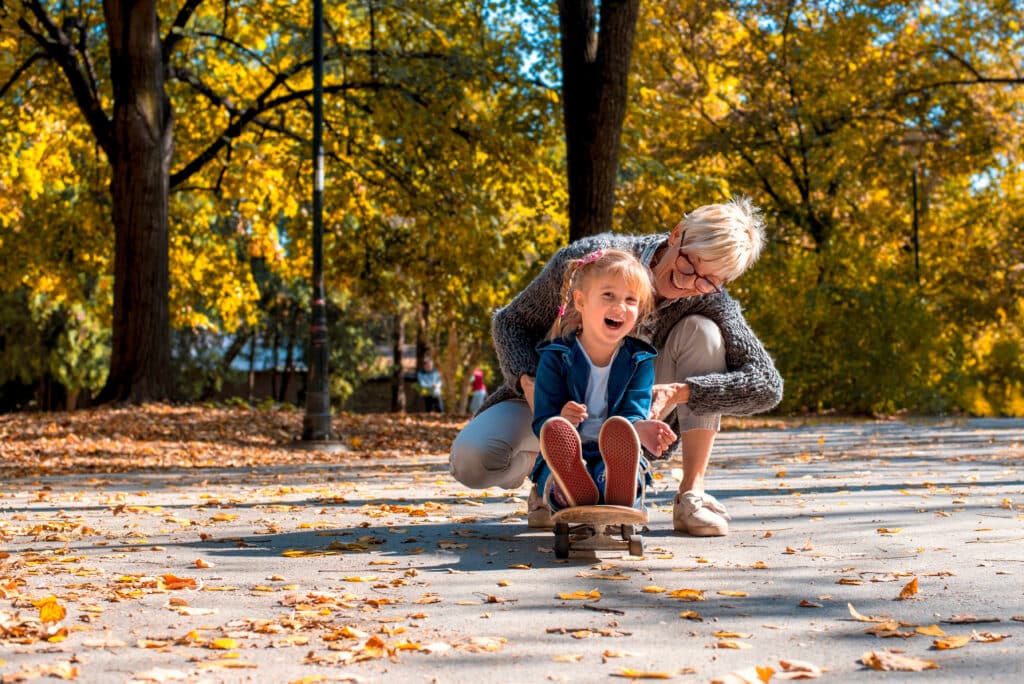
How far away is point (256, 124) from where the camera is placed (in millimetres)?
20297

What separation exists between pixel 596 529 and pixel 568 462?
60cm

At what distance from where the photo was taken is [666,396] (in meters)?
5.35

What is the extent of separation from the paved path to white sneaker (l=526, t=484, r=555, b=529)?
0.22 feet

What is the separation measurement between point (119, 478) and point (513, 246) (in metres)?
10.5

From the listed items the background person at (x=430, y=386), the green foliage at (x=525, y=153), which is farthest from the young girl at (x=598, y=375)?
the background person at (x=430, y=386)

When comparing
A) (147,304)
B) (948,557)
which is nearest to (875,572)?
(948,557)

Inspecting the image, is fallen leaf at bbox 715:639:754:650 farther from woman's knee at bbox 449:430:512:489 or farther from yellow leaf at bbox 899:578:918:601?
woman's knee at bbox 449:430:512:489

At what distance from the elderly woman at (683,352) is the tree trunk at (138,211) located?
11453mm

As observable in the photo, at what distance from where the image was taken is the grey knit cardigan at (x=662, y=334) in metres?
5.53

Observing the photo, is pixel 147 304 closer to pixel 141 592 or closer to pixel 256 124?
pixel 256 124

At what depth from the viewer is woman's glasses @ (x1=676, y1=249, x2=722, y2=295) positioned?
5445 millimetres

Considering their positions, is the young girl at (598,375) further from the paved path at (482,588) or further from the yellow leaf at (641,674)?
the yellow leaf at (641,674)

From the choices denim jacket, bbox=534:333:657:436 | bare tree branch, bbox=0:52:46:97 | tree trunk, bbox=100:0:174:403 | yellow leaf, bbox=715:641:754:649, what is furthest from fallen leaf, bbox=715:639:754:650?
bare tree branch, bbox=0:52:46:97

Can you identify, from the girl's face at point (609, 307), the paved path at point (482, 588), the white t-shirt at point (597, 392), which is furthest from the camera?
the white t-shirt at point (597, 392)
